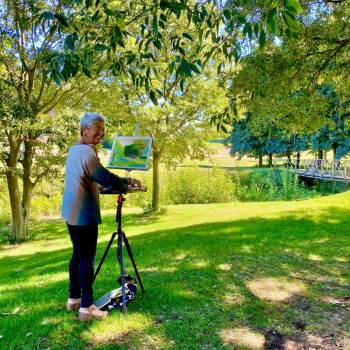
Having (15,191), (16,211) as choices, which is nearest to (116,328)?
(16,211)

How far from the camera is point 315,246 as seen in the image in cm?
793

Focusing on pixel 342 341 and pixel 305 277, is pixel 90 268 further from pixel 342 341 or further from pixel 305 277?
pixel 305 277

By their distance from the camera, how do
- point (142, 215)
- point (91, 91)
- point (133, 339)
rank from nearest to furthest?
point (133, 339), point (91, 91), point (142, 215)

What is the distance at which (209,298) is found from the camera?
4.71 meters

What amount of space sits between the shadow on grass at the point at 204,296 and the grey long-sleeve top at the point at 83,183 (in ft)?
3.69

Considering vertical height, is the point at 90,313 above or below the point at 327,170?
below

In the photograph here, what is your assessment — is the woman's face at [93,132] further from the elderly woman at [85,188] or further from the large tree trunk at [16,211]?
the large tree trunk at [16,211]

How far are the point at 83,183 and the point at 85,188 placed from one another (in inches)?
2.0

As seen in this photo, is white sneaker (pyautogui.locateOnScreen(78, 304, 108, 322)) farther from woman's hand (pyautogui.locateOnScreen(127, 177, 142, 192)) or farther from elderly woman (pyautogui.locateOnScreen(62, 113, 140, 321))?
woman's hand (pyautogui.locateOnScreen(127, 177, 142, 192))

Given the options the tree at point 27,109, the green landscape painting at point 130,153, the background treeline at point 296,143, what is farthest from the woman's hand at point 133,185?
the background treeline at point 296,143

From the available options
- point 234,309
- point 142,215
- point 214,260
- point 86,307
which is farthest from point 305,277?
point 142,215

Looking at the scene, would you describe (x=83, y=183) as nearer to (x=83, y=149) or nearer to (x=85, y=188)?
(x=85, y=188)

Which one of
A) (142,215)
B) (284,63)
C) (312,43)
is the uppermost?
(312,43)

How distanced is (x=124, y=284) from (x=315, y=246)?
511cm
